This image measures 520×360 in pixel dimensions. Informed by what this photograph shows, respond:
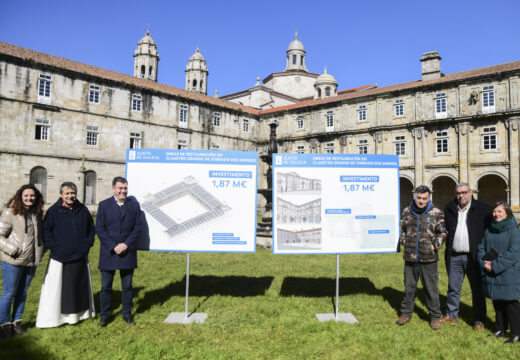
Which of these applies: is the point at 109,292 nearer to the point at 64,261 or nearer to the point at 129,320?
the point at 129,320

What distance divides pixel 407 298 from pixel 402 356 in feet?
4.08

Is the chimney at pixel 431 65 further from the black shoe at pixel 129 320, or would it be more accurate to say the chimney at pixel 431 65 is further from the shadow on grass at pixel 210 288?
the black shoe at pixel 129 320

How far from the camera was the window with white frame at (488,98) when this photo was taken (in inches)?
889

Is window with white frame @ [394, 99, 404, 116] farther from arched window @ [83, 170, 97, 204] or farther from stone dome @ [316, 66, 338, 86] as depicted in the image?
arched window @ [83, 170, 97, 204]

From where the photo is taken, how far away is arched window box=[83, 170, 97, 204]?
24.3m

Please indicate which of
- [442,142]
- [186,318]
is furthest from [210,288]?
[442,142]

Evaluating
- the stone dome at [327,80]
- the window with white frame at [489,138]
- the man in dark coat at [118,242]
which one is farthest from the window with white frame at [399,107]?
the man in dark coat at [118,242]

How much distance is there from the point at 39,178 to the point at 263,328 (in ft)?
74.6

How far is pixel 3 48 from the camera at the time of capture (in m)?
21.2

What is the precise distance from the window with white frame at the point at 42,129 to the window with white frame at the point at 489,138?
28.9 metres

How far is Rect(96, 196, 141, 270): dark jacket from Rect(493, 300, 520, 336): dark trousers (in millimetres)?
5102

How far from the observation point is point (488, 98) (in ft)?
74.6

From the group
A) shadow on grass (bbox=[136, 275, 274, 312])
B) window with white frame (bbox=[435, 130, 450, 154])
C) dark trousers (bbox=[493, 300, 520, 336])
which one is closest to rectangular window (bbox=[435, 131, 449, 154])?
window with white frame (bbox=[435, 130, 450, 154])

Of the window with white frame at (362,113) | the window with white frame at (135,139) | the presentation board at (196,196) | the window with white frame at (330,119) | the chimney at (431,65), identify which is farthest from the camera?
the window with white frame at (330,119)
